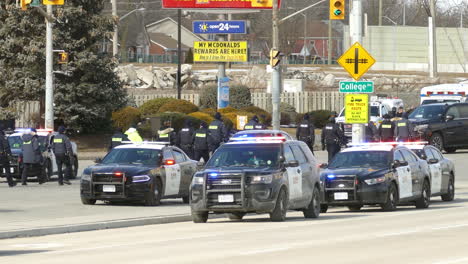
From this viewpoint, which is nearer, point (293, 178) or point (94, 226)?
point (94, 226)

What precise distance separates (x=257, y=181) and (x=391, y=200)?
15.9 ft

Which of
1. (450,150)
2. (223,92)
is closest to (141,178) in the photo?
(450,150)

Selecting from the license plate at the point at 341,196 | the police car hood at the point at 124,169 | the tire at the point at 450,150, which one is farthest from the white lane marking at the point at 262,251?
the tire at the point at 450,150

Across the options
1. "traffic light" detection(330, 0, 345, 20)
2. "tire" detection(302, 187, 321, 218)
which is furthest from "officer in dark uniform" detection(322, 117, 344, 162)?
"tire" detection(302, 187, 321, 218)

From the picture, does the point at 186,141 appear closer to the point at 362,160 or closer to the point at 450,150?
the point at 362,160

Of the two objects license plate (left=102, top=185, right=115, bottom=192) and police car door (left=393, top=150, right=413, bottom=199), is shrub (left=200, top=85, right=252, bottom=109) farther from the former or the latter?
license plate (left=102, top=185, right=115, bottom=192)

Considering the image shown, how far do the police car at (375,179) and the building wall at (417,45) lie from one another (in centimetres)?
8964

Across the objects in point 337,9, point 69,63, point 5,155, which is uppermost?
point 337,9

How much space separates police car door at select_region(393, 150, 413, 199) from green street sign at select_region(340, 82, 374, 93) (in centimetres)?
348

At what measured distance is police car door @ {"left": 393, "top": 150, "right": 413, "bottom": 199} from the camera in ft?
82.4

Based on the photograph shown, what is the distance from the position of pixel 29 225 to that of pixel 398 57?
10166 centimetres

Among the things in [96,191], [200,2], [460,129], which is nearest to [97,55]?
[200,2]

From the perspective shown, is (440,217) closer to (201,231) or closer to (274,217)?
(274,217)

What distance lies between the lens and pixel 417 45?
11788 centimetres
